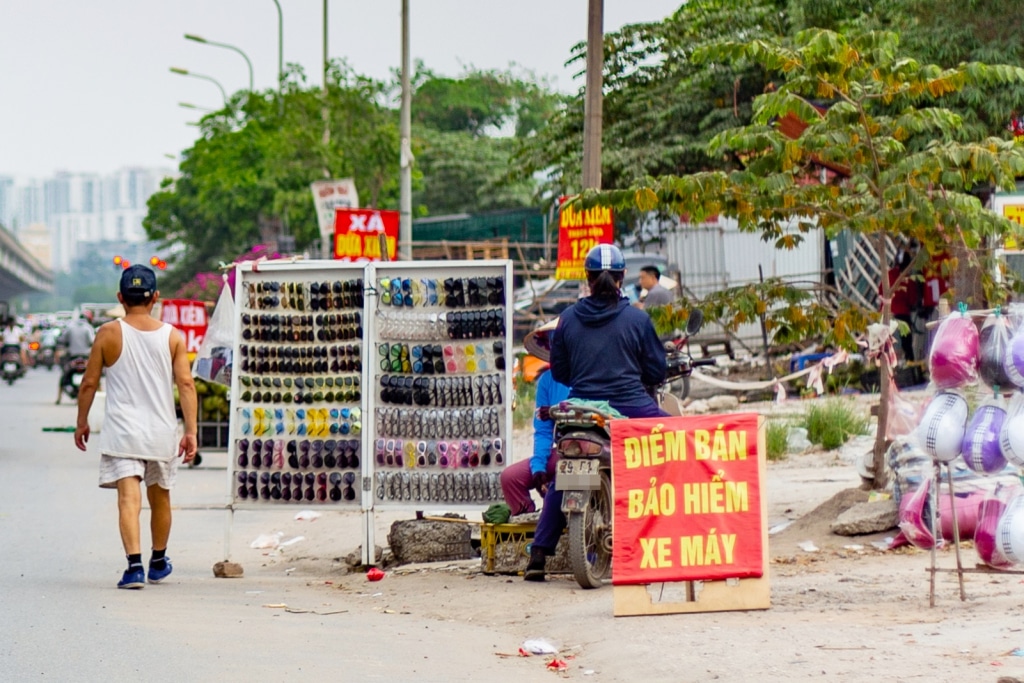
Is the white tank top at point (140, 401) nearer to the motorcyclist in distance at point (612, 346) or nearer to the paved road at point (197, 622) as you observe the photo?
the paved road at point (197, 622)

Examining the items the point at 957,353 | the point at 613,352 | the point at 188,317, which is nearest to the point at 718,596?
the point at 613,352

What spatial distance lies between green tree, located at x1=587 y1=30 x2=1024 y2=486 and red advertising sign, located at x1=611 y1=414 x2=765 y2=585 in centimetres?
261

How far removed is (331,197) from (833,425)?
13.8 metres

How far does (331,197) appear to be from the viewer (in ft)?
89.8

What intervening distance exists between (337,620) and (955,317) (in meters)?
3.73

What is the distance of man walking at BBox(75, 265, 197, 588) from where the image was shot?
9.49 m

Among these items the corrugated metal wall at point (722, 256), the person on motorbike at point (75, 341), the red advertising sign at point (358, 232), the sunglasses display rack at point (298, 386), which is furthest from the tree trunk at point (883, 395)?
the person on motorbike at point (75, 341)

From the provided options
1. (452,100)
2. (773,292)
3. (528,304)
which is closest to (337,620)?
(773,292)

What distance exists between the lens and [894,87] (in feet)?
34.2

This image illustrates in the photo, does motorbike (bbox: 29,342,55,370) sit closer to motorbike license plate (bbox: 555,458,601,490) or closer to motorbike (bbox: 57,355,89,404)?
motorbike (bbox: 57,355,89,404)

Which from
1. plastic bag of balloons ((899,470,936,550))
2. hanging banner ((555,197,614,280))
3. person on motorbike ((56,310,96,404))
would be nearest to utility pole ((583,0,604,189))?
hanging banner ((555,197,614,280))

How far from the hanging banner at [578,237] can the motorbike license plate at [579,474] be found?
5.17 meters

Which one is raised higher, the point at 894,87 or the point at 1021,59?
the point at 1021,59

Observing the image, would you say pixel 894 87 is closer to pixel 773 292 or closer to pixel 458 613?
pixel 773 292
